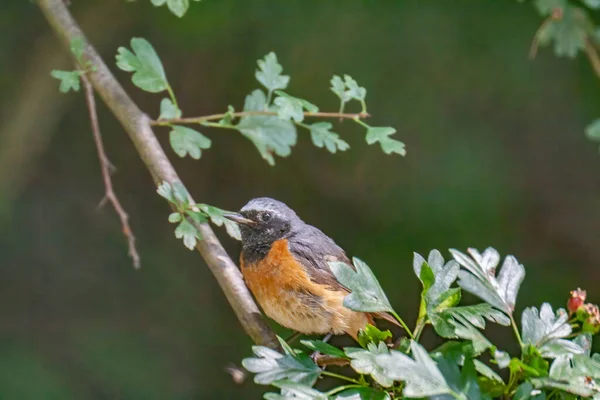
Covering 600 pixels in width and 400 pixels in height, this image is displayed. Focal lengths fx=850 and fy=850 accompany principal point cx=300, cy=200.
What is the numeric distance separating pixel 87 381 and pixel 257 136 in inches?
134

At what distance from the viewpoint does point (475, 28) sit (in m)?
5.27

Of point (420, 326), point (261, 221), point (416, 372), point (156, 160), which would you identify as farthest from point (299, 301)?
point (416, 372)

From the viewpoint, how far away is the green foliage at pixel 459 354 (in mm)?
1466

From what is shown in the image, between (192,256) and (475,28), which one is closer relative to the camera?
(475,28)

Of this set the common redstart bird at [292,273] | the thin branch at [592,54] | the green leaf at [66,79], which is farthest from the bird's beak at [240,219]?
the thin branch at [592,54]

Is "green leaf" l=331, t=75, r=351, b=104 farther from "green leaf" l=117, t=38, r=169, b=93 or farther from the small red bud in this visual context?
the small red bud

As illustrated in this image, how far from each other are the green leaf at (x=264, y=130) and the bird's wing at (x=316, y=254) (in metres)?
0.32

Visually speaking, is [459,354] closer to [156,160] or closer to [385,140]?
[385,140]

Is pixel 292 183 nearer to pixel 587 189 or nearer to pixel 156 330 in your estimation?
pixel 156 330

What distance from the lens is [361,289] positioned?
5.42ft

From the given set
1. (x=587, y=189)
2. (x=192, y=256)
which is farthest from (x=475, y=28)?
(x=192, y=256)

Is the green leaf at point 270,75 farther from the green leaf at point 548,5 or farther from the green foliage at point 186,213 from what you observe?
the green leaf at point 548,5

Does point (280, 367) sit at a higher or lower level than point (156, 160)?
higher

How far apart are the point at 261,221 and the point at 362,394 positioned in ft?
4.75
